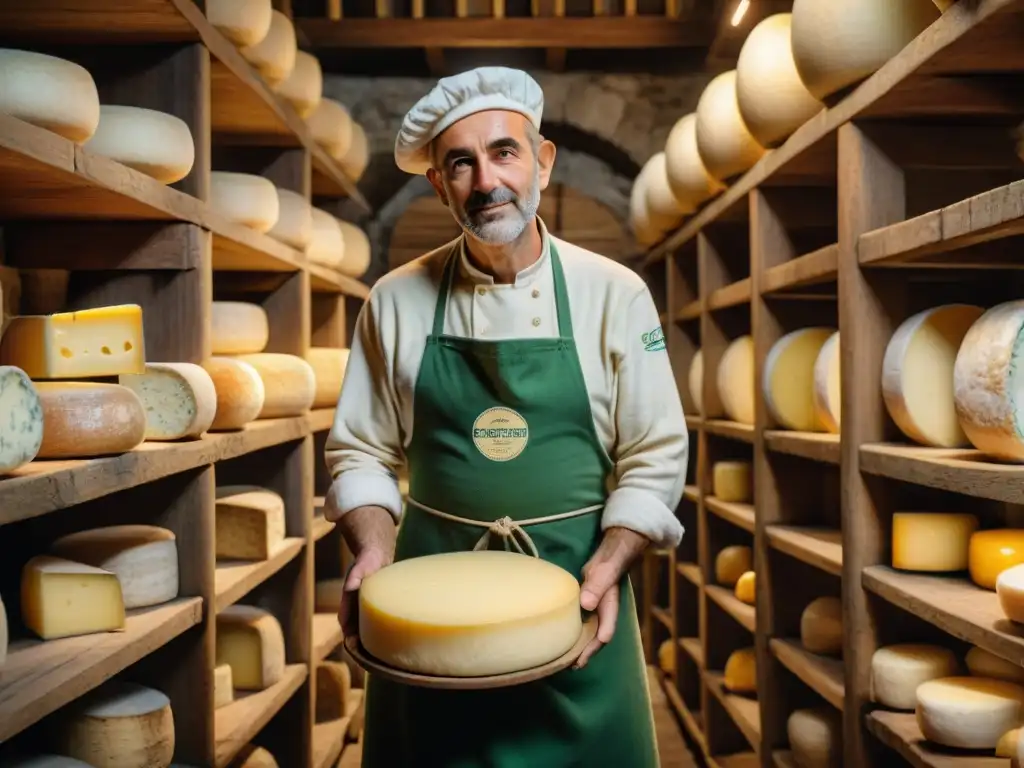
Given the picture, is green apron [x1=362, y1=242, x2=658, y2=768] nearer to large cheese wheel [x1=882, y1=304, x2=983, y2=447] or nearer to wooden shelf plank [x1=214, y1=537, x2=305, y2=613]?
large cheese wheel [x1=882, y1=304, x2=983, y2=447]

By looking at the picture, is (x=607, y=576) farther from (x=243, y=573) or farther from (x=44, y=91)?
(x=243, y=573)

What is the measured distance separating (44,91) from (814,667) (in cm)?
214

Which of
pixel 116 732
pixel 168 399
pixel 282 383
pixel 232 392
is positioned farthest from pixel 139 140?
pixel 116 732

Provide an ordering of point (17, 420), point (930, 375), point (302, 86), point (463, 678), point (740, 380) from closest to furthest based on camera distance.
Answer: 1. point (463, 678)
2. point (17, 420)
3. point (930, 375)
4. point (302, 86)
5. point (740, 380)

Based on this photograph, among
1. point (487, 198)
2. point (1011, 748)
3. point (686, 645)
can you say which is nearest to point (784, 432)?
point (1011, 748)

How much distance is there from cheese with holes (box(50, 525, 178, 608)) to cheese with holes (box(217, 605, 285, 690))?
0.72 metres

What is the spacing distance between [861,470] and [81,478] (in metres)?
1.55

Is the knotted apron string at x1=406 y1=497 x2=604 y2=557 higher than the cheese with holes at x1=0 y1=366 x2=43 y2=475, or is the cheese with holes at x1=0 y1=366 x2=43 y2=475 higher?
the cheese with holes at x1=0 y1=366 x2=43 y2=475

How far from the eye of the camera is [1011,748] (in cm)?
178

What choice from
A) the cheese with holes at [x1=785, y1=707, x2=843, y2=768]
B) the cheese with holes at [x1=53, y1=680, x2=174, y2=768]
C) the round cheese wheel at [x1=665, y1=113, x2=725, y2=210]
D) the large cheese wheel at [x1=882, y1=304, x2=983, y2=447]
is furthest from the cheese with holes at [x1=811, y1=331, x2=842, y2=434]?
the cheese with holes at [x1=53, y1=680, x2=174, y2=768]

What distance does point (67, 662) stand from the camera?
1.72 m

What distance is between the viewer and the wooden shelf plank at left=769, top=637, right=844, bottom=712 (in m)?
2.40

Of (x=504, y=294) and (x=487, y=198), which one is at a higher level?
(x=487, y=198)

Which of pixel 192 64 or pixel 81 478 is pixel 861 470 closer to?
pixel 81 478
